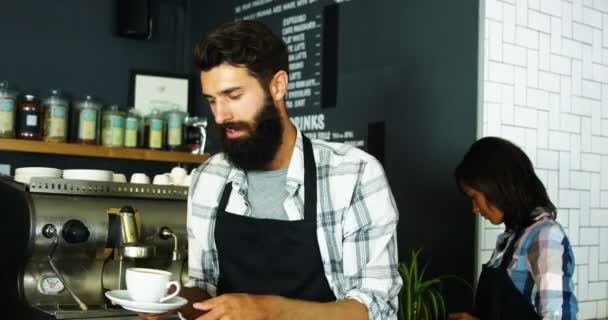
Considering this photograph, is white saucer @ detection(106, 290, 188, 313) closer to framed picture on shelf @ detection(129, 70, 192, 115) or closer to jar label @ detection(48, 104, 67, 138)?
jar label @ detection(48, 104, 67, 138)

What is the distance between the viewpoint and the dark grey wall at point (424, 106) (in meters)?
2.56

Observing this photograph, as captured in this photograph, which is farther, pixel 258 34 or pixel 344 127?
pixel 344 127

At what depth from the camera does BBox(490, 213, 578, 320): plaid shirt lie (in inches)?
74.6

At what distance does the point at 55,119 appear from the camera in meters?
3.21

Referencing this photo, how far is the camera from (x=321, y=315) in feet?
4.79

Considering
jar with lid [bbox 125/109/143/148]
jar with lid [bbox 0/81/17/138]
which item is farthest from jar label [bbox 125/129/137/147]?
jar with lid [bbox 0/81/17/138]

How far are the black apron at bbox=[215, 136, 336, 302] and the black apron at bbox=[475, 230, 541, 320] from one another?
67cm

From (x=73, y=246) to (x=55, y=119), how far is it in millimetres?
963

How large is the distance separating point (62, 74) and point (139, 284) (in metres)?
2.44

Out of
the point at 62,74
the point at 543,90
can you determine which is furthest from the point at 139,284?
the point at 62,74

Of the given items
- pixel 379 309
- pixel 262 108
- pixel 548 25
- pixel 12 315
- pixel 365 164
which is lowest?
pixel 12 315

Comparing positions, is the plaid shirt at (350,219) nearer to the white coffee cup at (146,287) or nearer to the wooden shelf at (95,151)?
the white coffee cup at (146,287)

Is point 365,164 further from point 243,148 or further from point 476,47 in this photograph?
point 476,47

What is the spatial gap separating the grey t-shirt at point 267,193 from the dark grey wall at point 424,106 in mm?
1040
